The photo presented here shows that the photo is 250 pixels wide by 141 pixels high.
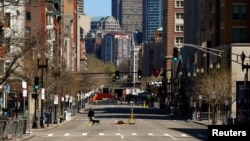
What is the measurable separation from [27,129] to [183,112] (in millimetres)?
54609

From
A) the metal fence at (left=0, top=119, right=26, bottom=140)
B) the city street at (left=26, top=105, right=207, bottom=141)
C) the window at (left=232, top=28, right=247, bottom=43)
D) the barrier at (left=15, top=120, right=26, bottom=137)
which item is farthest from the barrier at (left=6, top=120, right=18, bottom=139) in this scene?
the window at (left=232, top=28, right=247, bottom=43)

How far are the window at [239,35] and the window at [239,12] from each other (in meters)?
1.72

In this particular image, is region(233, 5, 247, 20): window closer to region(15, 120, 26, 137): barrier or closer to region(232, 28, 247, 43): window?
region(232, 28, 247, 43): window

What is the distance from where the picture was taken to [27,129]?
59.7 m

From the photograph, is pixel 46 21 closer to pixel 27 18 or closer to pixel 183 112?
pixel 27 18

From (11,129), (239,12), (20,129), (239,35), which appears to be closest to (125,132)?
(20,129)

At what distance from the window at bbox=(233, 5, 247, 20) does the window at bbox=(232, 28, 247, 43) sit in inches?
67.9

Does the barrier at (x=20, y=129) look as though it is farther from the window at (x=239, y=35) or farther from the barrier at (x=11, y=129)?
the window at (x=239, y=35)

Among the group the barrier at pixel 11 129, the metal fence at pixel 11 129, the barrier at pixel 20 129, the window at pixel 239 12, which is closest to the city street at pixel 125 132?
the barrier at pixel 20 129

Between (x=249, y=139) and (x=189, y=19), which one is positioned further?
(x=189, y=19)

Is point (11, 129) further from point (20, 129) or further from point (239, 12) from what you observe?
point (239, 12)

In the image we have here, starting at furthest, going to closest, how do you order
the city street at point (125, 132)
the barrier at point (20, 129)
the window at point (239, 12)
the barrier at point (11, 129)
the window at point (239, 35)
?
the window at point (239, 35) → the window at point (239, 12) → the city street at point (125, 132) → the barrier at point (20, 129) → the barrier at point (11, 129)

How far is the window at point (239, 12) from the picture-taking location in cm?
10744

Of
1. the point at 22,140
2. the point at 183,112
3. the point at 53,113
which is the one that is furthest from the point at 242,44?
the point at 22,140
